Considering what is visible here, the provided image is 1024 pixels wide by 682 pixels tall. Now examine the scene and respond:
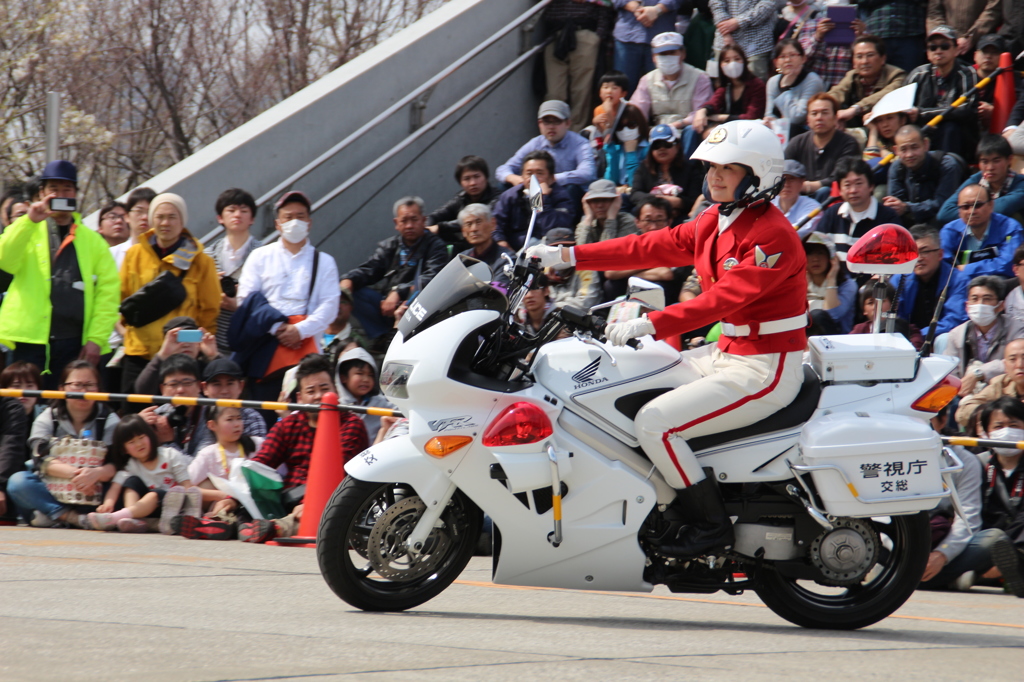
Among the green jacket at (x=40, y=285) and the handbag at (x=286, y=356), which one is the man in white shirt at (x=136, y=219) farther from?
the handbag at (x=286, y=356)

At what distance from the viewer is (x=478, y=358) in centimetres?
551

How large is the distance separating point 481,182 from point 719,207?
635 cm

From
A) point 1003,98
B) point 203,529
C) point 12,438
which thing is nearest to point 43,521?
point 12,438

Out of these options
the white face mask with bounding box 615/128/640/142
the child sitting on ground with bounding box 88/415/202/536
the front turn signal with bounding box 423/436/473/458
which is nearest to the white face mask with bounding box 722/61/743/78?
the white face mask with bounding box 615/128/640/142

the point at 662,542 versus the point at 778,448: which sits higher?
the point at 778,448

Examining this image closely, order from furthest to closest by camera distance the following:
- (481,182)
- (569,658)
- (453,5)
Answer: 1. (453,5)
2. (481,182)
3. (569,658)

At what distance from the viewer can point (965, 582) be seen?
7184 millimetres

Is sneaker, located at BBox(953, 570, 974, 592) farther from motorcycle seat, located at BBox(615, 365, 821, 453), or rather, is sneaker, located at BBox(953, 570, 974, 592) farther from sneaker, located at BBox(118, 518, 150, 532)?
sneaker, located at BBox(118, 518, 150, 532)

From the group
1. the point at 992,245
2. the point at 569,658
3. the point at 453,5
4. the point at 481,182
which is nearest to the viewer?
the point at 569,658

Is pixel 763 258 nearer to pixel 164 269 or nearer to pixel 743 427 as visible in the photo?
pixel 743 427

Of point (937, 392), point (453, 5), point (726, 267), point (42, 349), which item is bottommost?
point (42, 349)

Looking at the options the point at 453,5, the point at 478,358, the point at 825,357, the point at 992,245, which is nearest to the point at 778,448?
the point at 825,357

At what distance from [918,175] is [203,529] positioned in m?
6.18

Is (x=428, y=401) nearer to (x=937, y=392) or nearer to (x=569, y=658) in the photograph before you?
(x=569, y=658)
